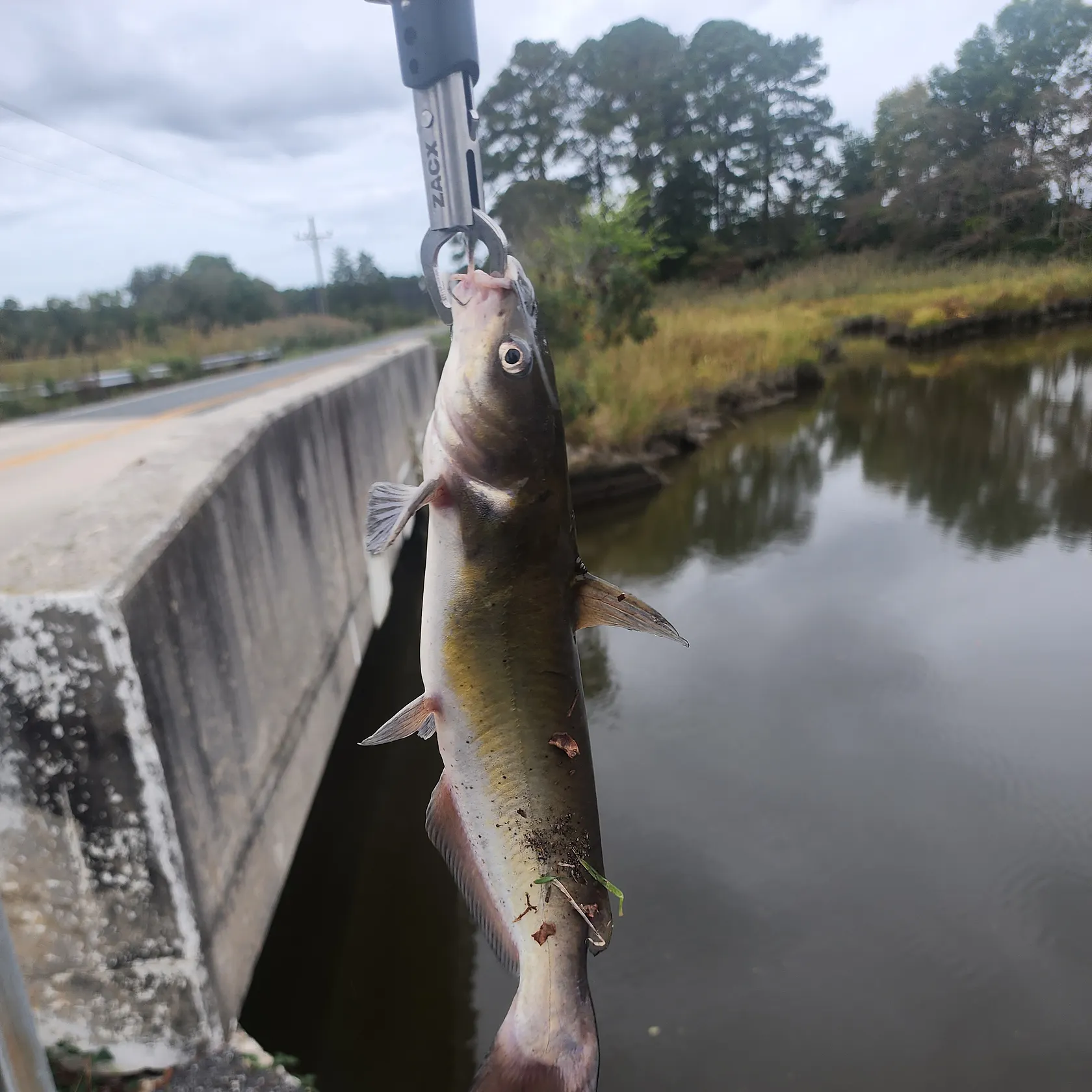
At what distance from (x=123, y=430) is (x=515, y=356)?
28.2 feet

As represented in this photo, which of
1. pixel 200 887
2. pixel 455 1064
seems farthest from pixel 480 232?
pixel 455 1064

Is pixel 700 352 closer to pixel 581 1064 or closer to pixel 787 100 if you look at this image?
pixel 581 1064

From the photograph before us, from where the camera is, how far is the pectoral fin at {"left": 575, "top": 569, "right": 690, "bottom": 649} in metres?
1.35

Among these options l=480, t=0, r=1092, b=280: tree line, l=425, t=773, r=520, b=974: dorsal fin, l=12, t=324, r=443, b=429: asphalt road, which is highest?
l=480, t=0, r=1092, b=280: tree line

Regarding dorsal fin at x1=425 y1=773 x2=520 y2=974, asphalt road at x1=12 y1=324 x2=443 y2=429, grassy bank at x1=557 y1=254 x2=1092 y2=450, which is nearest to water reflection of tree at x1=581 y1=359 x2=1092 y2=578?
grassy bank at x1=557 y1=254 x2=1092 y2=450

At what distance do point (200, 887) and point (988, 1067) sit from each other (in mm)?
3552

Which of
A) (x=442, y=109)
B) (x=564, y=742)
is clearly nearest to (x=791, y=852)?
(x=564, y=742)

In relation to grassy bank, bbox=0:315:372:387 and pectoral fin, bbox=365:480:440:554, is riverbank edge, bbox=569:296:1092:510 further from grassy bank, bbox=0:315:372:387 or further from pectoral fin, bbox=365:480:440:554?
grassy bank, bbox=0:315:372:387

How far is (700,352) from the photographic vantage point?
18.3 meters

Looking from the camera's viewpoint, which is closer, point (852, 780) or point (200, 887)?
point (200, 887)

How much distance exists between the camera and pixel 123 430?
859cm

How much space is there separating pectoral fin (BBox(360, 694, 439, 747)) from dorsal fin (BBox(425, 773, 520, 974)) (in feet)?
0.39

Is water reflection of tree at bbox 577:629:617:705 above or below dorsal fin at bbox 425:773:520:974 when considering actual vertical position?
below

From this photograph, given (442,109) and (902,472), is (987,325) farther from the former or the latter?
(442,109)
